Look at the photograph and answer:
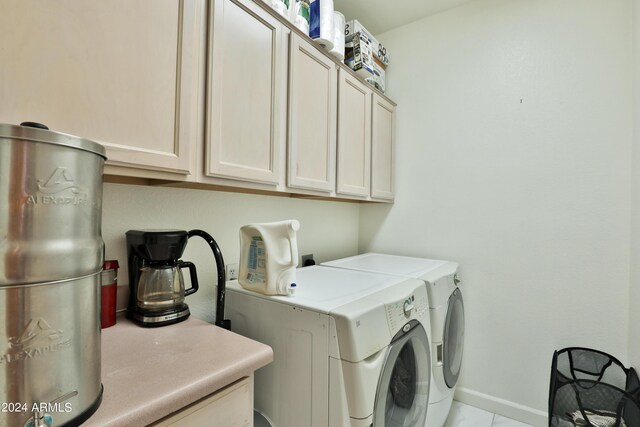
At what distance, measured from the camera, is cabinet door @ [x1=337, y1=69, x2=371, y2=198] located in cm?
173

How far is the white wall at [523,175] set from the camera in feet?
5.38

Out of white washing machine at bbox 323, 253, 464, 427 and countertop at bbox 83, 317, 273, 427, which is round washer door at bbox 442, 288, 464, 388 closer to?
white washing machine at bbox 323, 253, 464, 427

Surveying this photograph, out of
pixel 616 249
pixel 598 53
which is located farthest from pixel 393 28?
pixel 616 249

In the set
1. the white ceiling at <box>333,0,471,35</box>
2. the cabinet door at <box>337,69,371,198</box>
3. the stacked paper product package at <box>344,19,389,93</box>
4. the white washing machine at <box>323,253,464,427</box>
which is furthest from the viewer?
the white ceiling at <box>333,0,471,35</box>

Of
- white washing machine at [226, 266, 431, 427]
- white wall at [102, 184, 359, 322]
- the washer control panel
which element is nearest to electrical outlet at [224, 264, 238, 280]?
white wall at [102, 184, 359, 322]

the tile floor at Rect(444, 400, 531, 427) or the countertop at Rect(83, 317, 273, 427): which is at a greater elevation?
the countertop at Rect(83, 317, 273, 427)

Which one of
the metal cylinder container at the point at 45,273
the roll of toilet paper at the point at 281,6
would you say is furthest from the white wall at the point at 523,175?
the metal cylinder container at the point at 45,273

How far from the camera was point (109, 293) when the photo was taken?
1.02m

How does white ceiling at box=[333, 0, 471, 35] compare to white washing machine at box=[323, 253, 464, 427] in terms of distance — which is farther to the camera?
white ceiling at box=[333, 0, 471, 35]

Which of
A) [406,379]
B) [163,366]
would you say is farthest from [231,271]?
[406,379]

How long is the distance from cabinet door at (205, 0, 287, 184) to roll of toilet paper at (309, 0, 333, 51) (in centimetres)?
30

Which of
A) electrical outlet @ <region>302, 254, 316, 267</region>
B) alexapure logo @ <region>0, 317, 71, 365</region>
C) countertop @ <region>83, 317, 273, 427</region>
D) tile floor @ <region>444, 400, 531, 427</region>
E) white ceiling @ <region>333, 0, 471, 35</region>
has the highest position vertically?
white ceiling @ <region>333, 0, 471, 35</region>

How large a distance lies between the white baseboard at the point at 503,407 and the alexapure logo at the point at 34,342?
2335 millimetres

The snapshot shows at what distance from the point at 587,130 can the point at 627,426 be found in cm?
151
